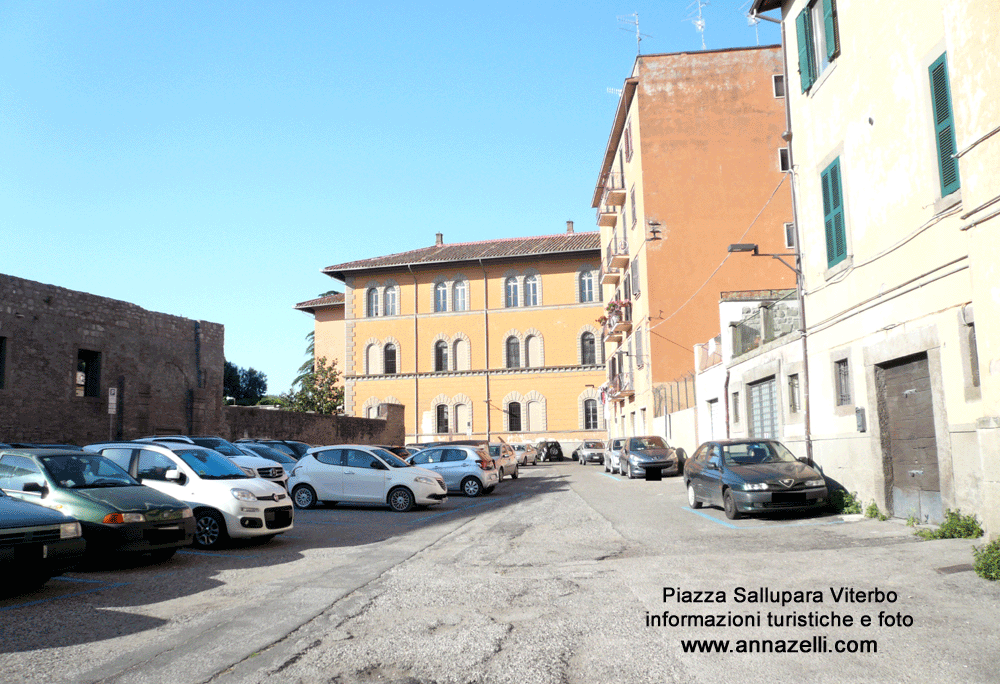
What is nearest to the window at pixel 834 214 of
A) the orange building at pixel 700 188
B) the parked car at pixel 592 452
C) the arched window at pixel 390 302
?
the orange building at pixel 700 188

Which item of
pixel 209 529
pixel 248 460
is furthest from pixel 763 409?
pixel 209 529

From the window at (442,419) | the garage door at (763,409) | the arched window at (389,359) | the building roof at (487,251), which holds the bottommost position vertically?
the garage door at (763,409)

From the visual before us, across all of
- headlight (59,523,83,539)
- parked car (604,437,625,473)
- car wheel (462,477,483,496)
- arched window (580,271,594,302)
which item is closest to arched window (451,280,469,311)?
arched window (580,271,594,302)

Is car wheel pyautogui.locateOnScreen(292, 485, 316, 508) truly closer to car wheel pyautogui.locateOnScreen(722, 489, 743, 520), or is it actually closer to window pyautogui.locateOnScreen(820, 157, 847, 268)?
car wheel pyautogui.locateOnScreen(722, 489, 743, 520)

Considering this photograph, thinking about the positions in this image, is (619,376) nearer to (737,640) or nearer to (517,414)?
(517,414)

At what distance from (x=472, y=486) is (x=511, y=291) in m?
37.6

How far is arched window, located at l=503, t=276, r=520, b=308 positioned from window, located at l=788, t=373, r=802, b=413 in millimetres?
43026

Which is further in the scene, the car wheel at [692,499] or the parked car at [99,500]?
the car wheel at [692,499]

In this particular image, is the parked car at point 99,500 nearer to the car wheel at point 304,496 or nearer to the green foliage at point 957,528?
the car wheel at point 304,496

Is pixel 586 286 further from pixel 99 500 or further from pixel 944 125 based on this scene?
pixel 99 500

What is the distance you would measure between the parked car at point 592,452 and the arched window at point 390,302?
20.0 metres

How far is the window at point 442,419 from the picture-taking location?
5959cm

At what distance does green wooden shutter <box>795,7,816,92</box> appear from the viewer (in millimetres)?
15492

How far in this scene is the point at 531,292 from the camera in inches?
2349
